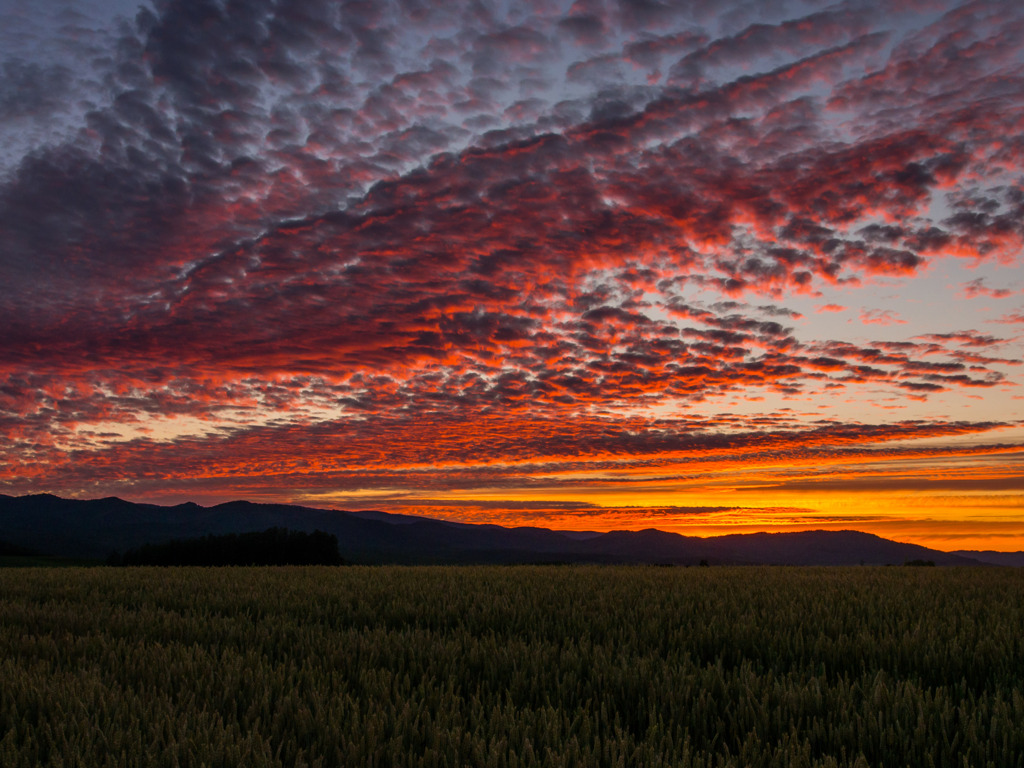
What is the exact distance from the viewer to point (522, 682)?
4734 mm

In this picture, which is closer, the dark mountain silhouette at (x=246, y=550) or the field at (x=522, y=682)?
the field at (x=522, y=682)

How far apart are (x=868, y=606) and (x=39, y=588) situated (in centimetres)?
1366

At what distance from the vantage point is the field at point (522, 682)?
3.34m

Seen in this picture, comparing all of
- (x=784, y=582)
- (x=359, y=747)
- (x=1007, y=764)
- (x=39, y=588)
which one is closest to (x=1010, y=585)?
(x=784, y=582)

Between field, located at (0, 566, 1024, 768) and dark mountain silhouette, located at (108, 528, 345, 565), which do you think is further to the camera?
dark mountain silhouette, located at (108, 528, 345, 565)

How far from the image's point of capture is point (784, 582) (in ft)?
41.2

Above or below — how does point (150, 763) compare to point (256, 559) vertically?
above

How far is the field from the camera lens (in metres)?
3.34

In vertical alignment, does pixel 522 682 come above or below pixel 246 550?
above

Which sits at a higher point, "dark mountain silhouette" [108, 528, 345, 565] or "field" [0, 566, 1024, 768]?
"field" [0, 566, 1024, 768]

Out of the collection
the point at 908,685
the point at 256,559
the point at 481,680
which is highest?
the point at 908,685

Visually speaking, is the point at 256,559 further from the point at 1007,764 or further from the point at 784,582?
the point at 1007,764

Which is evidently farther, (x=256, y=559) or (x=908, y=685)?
(x=256, y=559)

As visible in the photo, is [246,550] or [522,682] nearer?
[522,682]
